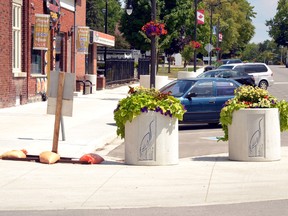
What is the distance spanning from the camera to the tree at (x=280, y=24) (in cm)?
17812

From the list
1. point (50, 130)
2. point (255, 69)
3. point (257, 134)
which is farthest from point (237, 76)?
point (257, 134)

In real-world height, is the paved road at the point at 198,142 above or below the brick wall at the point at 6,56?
below

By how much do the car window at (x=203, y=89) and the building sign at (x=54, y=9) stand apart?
455 inches

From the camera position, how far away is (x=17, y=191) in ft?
34.8

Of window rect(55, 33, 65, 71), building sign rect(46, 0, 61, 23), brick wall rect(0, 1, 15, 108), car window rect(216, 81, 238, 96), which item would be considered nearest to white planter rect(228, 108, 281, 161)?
car window rect(216, 81, 238, 96)

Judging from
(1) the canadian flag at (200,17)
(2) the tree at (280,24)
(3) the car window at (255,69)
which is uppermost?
(2) the tree at (280,24)

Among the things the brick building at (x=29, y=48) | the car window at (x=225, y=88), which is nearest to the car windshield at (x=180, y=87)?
the car window at (x=225, y=88)

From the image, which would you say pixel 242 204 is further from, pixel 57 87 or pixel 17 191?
pixel 57 87

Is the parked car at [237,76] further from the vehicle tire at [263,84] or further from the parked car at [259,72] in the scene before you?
the vehicle tire at [263,84]

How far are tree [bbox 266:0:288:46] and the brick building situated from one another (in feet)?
477

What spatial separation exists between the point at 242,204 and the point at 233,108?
4.22m

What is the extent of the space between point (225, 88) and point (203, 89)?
792mm

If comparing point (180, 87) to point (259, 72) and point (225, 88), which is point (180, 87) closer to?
point (225, 88)

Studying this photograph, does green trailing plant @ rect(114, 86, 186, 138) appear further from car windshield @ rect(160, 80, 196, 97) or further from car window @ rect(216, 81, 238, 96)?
car window @ rect(216, 81, 238, 96)
